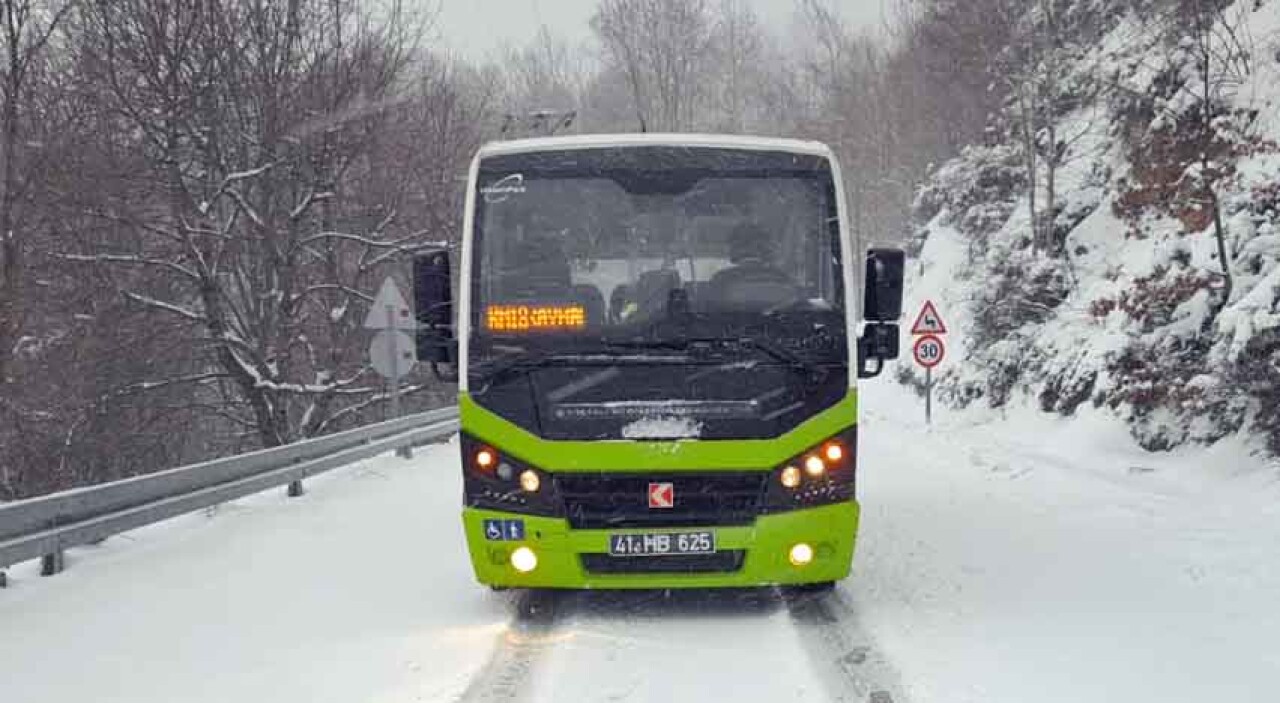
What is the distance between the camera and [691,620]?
268 inches

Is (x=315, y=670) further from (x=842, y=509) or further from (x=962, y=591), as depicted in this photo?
(x=962, y=591)

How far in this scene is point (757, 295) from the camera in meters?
6.84

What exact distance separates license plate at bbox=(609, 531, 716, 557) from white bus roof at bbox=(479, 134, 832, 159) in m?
2.38

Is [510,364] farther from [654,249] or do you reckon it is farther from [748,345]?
[748,345]

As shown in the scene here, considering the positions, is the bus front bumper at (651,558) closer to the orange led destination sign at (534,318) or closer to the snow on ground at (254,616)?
the snow on ground at (254,616)

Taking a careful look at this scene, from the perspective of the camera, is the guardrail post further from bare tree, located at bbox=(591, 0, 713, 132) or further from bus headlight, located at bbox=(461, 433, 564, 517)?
bare tree, located at bbox=(591, 0, 713, 132)

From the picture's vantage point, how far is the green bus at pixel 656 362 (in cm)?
653

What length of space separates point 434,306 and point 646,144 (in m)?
1.63

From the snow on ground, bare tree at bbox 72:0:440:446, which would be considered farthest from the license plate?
bare tree at bbox 72:0:440:446

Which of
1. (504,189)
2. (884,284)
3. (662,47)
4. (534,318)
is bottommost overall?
(534,318)

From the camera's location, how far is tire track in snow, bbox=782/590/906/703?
5.14 m

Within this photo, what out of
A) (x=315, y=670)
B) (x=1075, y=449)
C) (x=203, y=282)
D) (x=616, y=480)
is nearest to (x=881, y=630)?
(x=616, y=480)

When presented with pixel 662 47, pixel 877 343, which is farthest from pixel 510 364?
pixel 662 47

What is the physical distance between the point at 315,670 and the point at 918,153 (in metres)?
42.2
